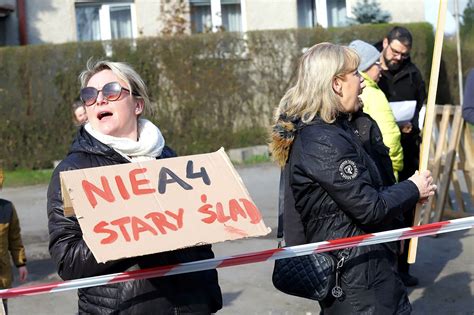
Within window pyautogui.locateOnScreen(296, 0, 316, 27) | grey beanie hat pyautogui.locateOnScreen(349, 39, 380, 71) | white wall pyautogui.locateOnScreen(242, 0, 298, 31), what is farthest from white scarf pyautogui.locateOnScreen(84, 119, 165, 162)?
window pyautogui.locateOnScreen(296, 0, 316, 27)

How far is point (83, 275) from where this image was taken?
11.3 feet

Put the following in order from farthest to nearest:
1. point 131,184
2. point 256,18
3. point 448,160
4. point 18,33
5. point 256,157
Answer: point 256,18
point 18,33
point 256,157
point 448,160
point 131,184

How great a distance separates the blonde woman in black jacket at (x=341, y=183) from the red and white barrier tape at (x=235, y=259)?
5cm

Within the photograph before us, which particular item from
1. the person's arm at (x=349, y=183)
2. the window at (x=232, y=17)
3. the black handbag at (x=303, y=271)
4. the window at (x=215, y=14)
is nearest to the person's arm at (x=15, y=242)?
the black handbag at (x=303, y=271)

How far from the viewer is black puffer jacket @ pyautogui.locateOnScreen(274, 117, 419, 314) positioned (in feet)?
12.8

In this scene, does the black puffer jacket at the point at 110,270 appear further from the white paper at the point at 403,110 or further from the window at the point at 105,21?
the window at the point at 105,21

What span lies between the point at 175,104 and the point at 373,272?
11.0m

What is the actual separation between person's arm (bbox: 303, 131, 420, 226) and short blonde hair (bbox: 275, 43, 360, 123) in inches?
6.0

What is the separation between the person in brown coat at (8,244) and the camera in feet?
19.0

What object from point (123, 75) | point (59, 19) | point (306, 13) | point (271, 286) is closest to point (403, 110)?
point (271, 286)

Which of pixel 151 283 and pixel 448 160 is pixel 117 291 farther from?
pixel 448 160

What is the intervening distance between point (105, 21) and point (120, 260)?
50.3 feet

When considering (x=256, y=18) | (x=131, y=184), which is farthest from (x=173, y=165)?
(x=256, y=18)

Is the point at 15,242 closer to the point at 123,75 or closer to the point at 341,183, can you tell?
the point at 123,75
